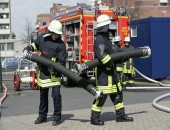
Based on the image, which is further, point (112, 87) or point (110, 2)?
point (110, 2)

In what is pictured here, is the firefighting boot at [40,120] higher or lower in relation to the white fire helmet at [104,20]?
lower

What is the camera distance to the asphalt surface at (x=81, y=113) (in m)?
7.34

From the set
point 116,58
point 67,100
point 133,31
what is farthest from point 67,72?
point 133,31

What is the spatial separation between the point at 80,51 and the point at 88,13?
4.83ft

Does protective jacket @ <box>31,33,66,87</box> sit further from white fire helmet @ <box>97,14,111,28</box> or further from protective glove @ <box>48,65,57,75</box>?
white fire helmet @ <box>97,14,111,28</box>

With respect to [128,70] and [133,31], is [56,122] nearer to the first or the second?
[128,70]

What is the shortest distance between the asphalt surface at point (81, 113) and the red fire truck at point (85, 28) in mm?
2379

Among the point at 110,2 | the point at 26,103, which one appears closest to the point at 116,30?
the point at 26,103

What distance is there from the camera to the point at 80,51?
14688 millimetres

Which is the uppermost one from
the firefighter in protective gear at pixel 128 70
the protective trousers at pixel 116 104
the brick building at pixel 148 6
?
the brick building at pixel 148 6

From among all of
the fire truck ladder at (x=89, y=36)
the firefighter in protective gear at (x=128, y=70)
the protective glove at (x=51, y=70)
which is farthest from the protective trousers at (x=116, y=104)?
the fire truck ladder at (x=89, y=36)

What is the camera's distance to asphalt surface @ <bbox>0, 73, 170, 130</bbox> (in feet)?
24.1

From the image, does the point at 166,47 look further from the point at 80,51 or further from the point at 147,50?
the point at 147,50

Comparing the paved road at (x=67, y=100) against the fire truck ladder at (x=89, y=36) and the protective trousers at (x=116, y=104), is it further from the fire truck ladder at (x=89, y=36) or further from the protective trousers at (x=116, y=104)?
the protective trousers at (x=116, y=104)
